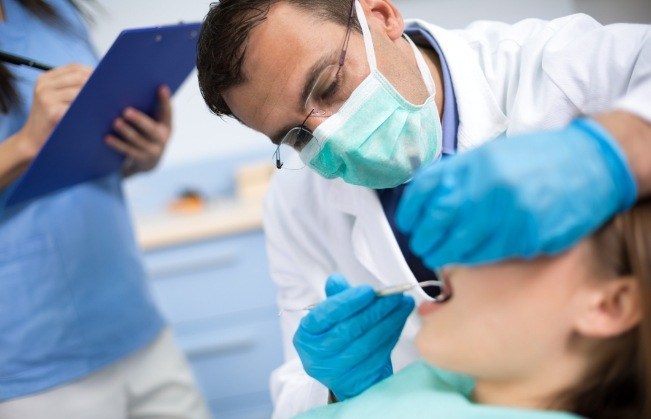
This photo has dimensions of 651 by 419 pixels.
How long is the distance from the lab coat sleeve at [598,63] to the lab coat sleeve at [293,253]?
552 mm

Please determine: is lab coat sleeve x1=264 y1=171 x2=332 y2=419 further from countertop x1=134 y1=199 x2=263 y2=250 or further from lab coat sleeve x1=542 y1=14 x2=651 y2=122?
countertop x1=134 y1=199 x2=263 y2=250

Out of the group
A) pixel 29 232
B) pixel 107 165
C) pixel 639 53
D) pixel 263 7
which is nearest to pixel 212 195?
pixel 107 165

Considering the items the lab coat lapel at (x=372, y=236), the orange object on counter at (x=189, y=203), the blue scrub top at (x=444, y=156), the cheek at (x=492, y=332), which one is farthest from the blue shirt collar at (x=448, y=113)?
the orange object on counter at (x=189, y=203)

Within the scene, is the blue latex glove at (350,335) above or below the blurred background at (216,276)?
above

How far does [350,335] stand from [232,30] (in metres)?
0.56

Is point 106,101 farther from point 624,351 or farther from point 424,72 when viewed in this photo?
point 624,351

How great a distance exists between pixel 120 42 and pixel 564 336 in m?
0.90

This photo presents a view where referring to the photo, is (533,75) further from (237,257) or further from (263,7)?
(237,257)

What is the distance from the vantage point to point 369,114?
1054mm

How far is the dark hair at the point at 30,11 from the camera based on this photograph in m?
1.25

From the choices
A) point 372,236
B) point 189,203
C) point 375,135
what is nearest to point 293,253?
point 372,236

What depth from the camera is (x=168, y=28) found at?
1.24m

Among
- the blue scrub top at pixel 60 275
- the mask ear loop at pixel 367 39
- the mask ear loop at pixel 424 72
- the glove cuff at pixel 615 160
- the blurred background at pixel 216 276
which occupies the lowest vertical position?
the blurred background at pixel 216 276

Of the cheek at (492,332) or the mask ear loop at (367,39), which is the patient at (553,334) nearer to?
the cheek at (492,332)
